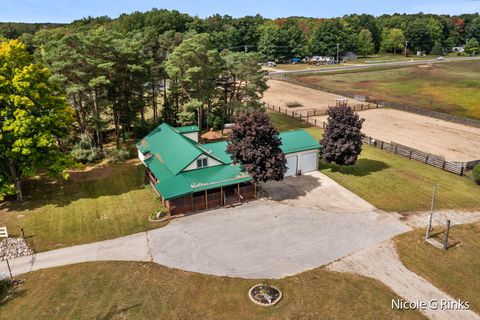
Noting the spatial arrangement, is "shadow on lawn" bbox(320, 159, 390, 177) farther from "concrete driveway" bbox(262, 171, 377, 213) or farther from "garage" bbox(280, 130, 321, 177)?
"concrete driveway" bbox(262, 171, 377, 213)

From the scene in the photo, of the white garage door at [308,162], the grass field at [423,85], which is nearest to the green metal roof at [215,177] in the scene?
the white garage door at [308,162]

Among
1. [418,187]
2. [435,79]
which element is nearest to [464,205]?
[418,187]

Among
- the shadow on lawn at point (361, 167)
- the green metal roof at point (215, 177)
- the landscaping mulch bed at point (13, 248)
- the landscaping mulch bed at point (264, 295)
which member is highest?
the green metal roof at point (215, 177)

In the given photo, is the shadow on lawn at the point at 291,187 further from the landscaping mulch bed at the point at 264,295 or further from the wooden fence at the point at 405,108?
the wooden fence at the point at 405,108

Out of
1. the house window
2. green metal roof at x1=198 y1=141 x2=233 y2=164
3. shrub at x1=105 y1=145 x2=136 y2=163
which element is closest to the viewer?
the house window

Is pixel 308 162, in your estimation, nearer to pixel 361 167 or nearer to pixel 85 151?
pixel 361 167

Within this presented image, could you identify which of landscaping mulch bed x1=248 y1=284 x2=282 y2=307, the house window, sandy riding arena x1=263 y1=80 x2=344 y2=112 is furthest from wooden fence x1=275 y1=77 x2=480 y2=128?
landscaping mulch bed x1=248 y1=284 x2=282 y2=307

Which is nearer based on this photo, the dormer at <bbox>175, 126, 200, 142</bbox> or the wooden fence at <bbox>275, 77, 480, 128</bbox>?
the dormer at <bbox>175, 126, 200, 142</bbox>
